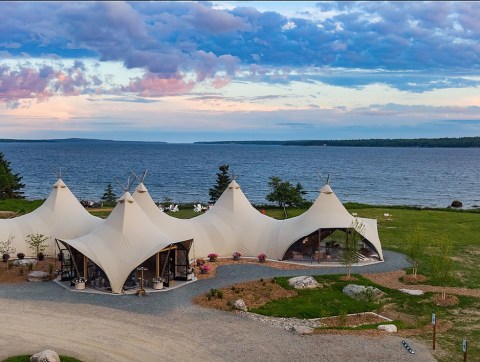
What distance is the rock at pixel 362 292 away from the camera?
26.6m

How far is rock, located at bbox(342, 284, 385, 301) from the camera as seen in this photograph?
1047 inches

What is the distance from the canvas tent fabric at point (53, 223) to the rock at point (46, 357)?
19594 mm

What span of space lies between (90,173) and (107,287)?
4798 inches

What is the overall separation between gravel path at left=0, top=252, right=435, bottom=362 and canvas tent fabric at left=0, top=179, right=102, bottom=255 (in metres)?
10.1

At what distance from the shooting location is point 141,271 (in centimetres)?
2844

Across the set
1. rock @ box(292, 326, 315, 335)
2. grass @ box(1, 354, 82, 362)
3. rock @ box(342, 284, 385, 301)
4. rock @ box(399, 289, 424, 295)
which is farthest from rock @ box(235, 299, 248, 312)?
rock @ box(399, 289, 424, 295)

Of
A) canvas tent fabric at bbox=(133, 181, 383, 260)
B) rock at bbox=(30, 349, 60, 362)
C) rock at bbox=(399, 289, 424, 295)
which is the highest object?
canvas tent fabric at bbox=(133, 181, 383, 260)

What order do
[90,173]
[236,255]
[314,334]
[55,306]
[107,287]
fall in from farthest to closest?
[90,173]
[236,255]
[107,287]
[55,306]
[314,334]

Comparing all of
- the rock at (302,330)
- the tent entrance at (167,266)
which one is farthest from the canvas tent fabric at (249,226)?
the rock at (302,330)

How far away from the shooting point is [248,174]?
148m

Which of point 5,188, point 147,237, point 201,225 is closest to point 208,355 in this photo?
point 147,237

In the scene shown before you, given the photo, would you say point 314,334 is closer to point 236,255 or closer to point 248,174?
point 236,255

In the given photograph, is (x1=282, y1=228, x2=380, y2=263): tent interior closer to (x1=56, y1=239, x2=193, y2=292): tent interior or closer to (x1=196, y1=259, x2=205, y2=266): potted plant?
(x1=196, y1=259, x2=205, y2=266): potted plant

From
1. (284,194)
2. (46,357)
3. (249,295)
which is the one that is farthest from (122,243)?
A: (284,194)
